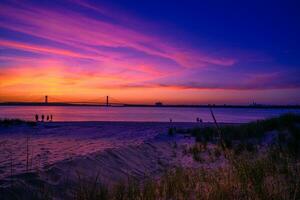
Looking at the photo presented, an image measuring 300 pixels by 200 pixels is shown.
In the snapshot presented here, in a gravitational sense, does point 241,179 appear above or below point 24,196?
above

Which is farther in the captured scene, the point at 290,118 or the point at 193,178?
the point at 290,118

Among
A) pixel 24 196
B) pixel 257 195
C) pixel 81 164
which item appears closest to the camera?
pixel 257 195

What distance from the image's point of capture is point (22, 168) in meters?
6.86

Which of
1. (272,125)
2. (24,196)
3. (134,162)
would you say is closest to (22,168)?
(24,196)

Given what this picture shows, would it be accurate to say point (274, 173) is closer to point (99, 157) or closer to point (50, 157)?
point (99, 157)

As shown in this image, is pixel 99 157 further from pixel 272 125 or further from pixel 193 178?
pixel 272 125

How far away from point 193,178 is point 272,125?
8.81 metres

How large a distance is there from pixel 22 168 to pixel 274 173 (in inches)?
192

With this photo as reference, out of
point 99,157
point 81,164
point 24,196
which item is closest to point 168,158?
point 99,157

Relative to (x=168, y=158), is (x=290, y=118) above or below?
above

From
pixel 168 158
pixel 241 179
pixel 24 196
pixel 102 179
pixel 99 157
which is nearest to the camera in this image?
pixel 241 179

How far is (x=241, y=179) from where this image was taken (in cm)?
434

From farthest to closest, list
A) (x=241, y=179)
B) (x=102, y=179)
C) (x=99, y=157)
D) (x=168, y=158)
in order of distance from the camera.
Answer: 1. (x=168, y=158)
2. (x=99, y=157)
3. (x=102, y=179)
4. (x=241, y=179)

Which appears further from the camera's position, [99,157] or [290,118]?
[290,118]
